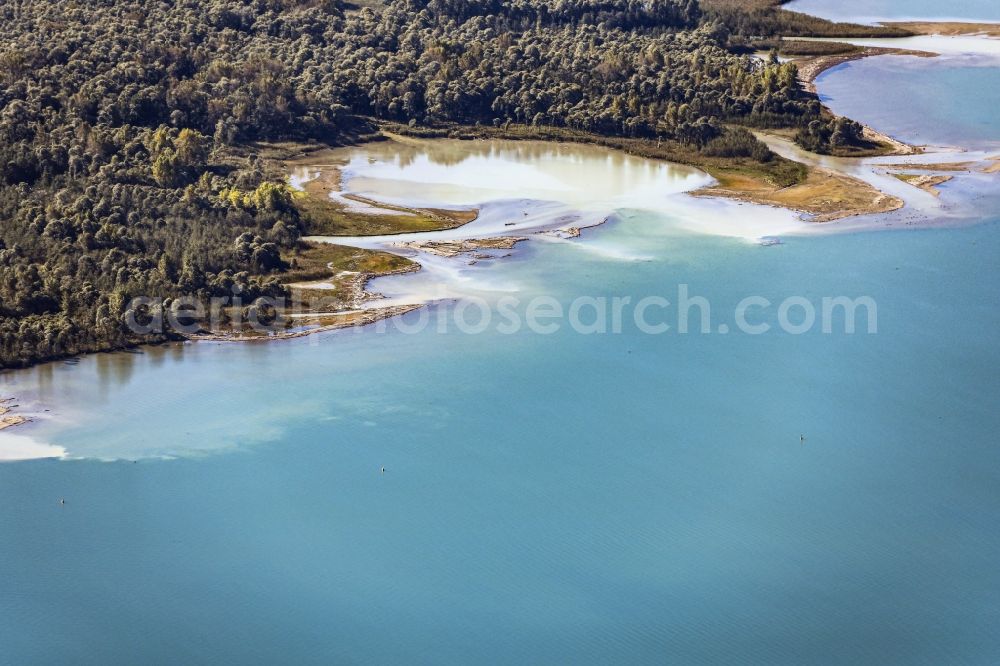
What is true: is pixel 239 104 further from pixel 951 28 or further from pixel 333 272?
pixel 951 28

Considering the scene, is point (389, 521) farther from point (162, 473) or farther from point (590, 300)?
point (590, 300)

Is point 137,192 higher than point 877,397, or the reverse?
point 137,192

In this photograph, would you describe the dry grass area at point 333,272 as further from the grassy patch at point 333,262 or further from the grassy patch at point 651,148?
the grassy patch at point 651,148

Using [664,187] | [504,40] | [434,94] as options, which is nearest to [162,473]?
[664,187]

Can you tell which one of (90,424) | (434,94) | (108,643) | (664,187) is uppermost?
(434,94)

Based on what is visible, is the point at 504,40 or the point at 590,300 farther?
the point at 504,40

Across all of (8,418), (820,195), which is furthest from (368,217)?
(8,418)

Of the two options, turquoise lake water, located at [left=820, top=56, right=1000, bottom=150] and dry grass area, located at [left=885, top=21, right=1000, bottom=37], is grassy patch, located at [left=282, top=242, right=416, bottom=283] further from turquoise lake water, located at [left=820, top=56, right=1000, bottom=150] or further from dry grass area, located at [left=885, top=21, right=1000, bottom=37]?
dry grass area, located at [left=885, top=21, right=1000, bottom=37]
